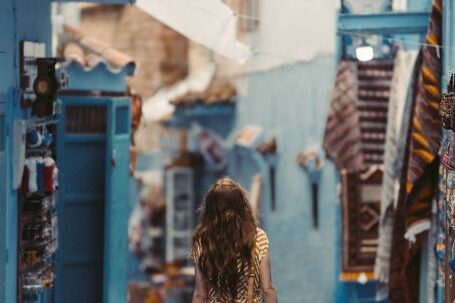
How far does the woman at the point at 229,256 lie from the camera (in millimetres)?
7438

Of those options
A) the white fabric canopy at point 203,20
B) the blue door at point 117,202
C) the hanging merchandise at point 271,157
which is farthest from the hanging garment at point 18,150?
the hanging merchandise at point 271,157

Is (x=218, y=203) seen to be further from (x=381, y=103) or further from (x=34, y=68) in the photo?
(x=381, y=103)

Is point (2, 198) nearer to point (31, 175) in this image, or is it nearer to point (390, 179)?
point (31, 175)

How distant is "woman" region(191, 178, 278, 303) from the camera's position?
293 inches

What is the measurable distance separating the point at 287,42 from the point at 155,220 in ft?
29.1

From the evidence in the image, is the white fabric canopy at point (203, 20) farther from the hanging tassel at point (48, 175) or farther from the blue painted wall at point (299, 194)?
the blue painted wall at point (299, 194)

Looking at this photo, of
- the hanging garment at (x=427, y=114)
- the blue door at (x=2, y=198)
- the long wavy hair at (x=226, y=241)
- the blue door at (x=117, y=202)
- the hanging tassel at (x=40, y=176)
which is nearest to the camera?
the long wavy hair at (x=226, y=241)

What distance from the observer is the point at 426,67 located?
995 cm

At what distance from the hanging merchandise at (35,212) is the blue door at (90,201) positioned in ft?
6.20

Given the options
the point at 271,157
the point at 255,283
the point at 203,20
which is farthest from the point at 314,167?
the point at 255,283

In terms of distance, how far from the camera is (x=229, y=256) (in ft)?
24.4

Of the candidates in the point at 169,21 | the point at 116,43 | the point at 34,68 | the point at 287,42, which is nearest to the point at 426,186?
the point at 169,21

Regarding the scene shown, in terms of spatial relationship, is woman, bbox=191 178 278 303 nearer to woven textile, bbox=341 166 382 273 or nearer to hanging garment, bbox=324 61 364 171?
hanging garment, bbox=324 61 364 171

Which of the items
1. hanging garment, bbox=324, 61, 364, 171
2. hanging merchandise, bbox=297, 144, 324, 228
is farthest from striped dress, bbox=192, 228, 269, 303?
hanging merchandise, bbox=297, 144, 324, 228
